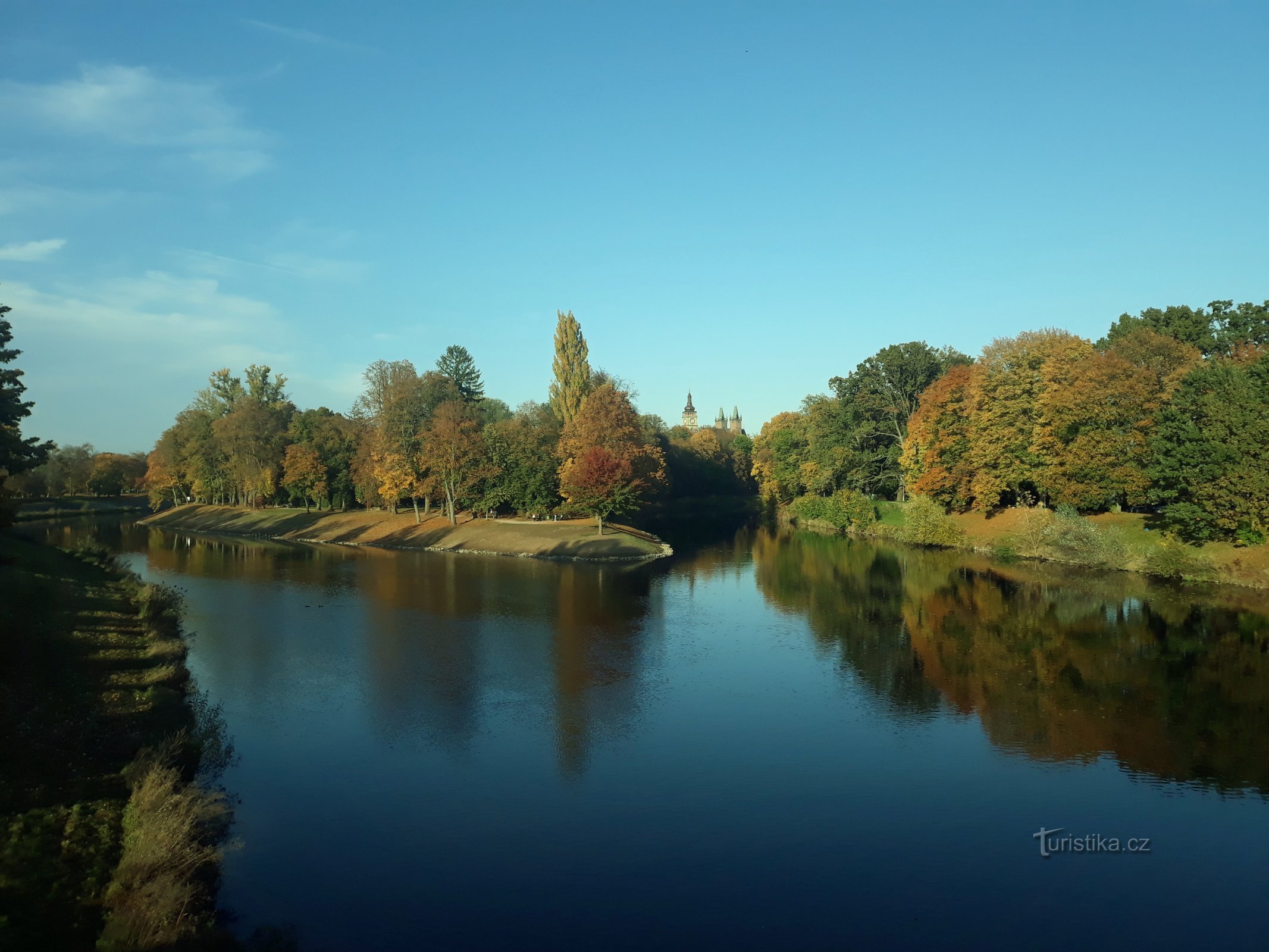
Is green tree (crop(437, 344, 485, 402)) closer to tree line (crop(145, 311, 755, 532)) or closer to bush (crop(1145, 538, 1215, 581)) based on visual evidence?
tree line (crop(145, 311, 755, 532))

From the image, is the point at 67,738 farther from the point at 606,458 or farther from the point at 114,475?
the point at 114,475

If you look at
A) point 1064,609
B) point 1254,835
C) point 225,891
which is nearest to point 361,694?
point 225,891

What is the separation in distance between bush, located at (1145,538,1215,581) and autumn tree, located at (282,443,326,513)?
7166 centimetres

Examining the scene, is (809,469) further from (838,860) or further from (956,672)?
(838,860)

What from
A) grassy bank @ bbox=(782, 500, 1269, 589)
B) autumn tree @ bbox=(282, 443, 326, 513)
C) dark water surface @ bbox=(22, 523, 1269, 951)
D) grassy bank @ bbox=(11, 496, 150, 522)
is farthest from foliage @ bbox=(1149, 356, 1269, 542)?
grassy bank @ bbox=(11, 496, 150, 522)

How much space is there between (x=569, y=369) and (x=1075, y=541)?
55728 millimetres

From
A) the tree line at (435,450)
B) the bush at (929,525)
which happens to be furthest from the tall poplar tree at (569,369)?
the bush at (929,525)

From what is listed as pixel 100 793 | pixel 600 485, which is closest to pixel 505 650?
pixel 100 793

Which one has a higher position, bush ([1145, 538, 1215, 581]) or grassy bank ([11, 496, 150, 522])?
grassy bank ([11, 496, 150, 522])

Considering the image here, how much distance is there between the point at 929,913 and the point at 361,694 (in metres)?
16.3

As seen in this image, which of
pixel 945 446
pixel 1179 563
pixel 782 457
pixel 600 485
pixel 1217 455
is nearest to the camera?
pixel 1217 455

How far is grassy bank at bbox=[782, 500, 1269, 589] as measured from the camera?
40406mm

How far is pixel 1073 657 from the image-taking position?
2753 cm

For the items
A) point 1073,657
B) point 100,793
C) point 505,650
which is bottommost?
point 1073,657
